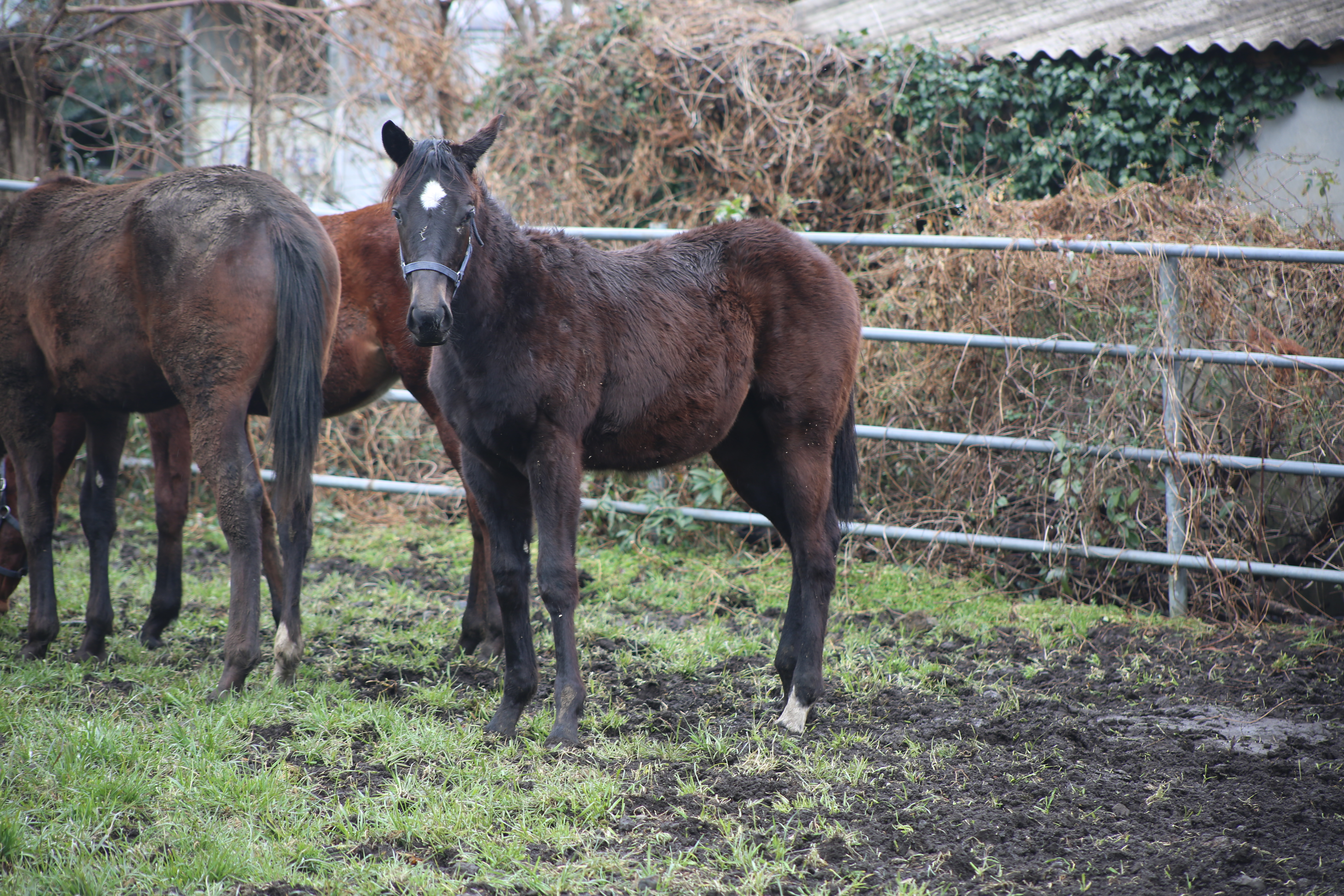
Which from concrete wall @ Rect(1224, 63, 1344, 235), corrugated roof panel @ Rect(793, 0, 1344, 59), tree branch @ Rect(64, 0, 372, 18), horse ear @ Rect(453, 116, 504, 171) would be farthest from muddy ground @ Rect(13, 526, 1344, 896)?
tree branch @ Rect(64, 0, 372, 18)

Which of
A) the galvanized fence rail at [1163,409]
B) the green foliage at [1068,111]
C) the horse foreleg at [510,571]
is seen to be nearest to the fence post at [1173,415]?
the galvanized fence rail at [1163,409]

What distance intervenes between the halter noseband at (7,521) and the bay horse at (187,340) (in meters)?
0.43

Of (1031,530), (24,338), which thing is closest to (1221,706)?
(1031,530)

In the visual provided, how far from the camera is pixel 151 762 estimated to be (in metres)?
3.10

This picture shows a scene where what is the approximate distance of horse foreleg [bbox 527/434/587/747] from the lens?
338cm

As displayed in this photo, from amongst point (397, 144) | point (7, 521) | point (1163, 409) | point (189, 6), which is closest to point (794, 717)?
point (397, 144)

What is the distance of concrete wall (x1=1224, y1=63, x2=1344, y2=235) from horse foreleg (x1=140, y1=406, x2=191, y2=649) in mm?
6968

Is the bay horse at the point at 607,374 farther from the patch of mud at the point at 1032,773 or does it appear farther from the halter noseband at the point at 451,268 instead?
the patch of mud at the point at 1032,773

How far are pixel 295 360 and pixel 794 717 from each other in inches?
94.4

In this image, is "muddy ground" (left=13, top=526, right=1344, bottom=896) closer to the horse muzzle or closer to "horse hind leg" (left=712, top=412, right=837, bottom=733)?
"horse hind leg" (left=712, top=412, right=837, bottom=733)

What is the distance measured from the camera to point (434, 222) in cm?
312

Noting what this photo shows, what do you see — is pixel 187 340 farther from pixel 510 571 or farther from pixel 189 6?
pixel 189 6

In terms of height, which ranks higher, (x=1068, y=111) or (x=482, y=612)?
(x=1068, y=111)

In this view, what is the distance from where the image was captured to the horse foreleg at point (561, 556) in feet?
11.1
